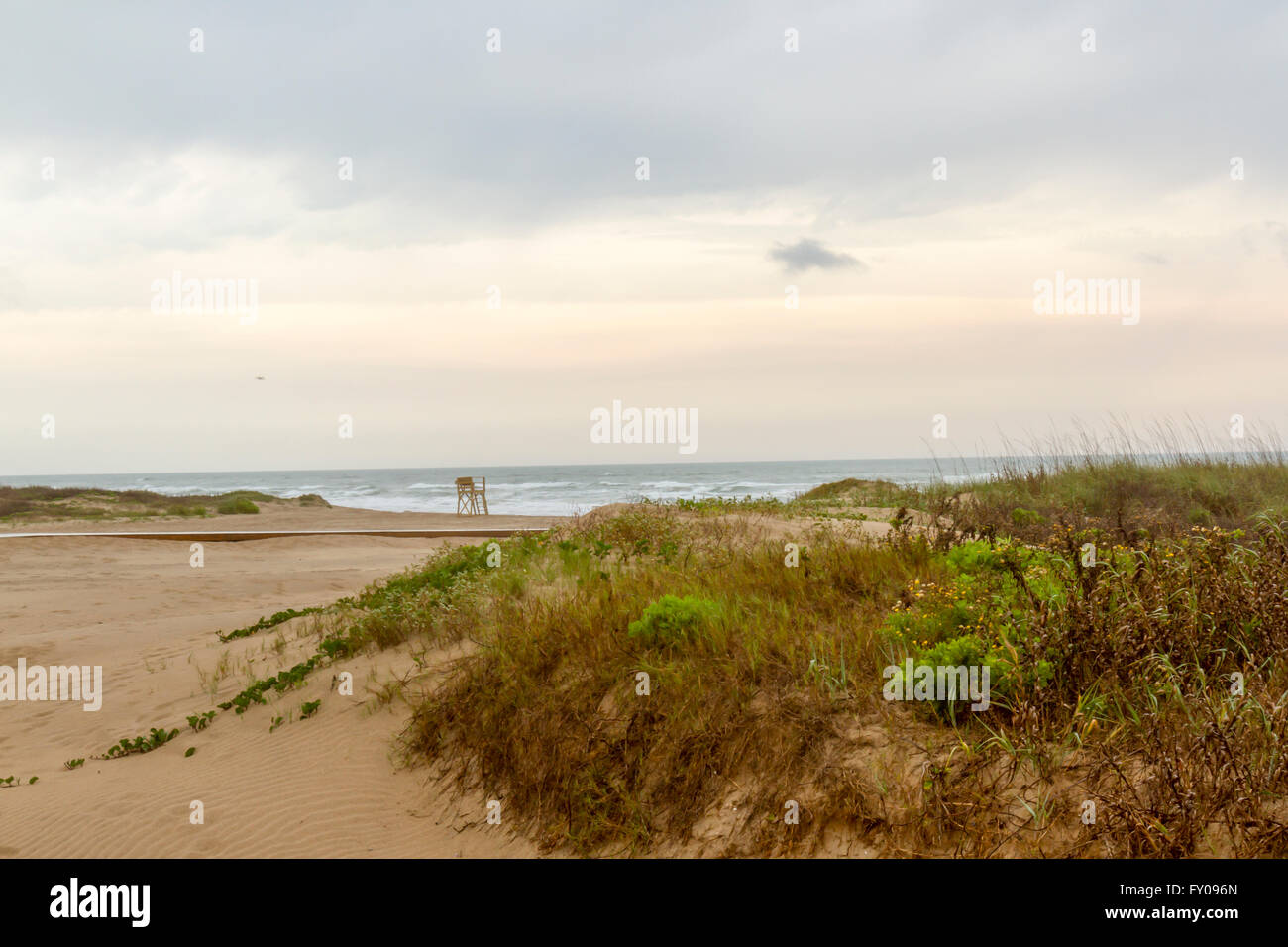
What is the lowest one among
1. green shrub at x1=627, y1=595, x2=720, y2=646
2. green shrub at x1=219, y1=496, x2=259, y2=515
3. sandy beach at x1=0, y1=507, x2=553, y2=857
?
sandy beach at x1=0, y1=507, x2=553, y2=857

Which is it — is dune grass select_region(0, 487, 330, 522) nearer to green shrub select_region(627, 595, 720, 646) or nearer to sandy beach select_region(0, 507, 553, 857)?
sandy beach select_region(0, 507, 553, 857)

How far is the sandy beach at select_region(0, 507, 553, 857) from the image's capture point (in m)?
5.29

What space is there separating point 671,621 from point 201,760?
406cm

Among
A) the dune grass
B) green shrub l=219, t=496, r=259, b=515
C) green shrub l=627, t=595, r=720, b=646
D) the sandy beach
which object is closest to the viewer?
the sandy beach

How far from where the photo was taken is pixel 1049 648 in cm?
459

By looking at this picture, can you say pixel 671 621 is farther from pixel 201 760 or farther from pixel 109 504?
pixel 109 504

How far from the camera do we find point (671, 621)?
580 centimetres

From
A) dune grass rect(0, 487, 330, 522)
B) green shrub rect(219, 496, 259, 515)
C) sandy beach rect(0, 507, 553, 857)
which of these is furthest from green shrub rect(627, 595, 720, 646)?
green shrub rect(219, 496, 259, 515)

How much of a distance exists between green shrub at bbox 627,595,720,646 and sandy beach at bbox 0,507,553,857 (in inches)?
61.1

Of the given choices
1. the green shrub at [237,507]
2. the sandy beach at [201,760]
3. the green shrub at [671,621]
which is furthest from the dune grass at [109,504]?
the green shrub at [671,621]

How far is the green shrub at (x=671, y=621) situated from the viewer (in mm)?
5750

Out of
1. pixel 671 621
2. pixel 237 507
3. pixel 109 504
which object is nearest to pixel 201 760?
pixel 671 621
